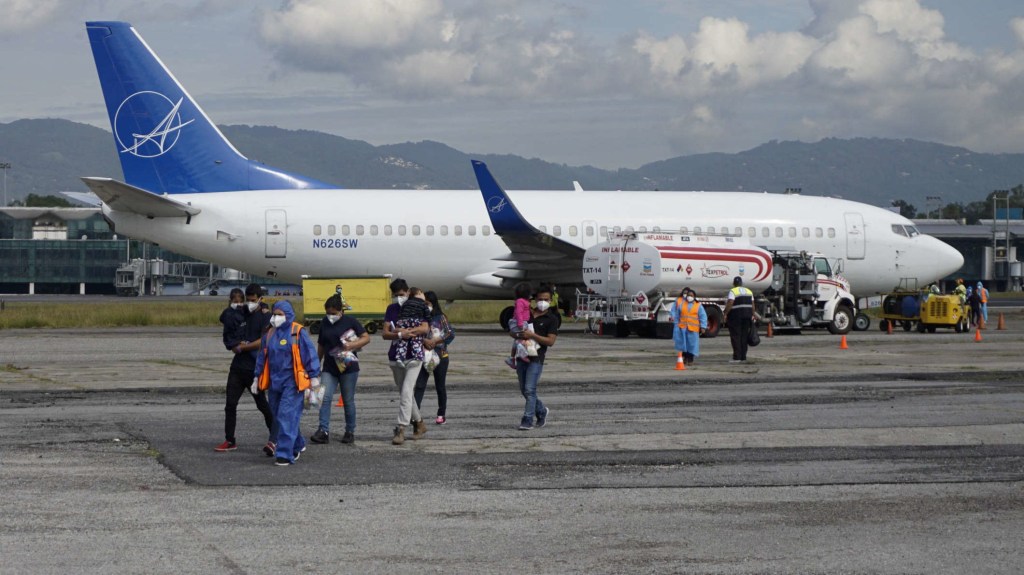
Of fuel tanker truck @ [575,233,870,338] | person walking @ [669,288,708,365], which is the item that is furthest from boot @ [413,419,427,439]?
fuel tanker truck @ [575,233,870,338]

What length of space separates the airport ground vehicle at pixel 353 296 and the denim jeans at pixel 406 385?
70.7ft

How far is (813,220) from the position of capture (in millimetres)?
39844

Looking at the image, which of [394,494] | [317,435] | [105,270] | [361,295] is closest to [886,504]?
[394,494]

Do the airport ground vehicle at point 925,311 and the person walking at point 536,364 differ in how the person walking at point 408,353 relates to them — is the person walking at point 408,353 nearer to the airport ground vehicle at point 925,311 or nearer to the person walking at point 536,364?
the person walking at point 536,364

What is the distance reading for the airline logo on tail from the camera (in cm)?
3622

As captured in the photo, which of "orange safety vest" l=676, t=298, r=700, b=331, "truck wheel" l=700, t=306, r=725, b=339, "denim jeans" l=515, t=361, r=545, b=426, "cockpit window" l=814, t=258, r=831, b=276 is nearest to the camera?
"denim jeans" l=515, t=361, r=545, b=426

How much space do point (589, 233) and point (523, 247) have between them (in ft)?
8.74

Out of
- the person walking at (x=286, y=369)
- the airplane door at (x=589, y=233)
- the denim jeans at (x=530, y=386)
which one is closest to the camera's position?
the person walking at (x=286, y=369)

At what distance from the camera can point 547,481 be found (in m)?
11.8

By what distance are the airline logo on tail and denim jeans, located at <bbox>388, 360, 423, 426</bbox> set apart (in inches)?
947

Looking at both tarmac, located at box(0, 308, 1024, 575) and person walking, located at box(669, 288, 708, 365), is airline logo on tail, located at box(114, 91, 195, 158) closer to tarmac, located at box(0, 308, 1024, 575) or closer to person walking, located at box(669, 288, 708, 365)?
tarmac, located at box(0, 308, 1024, 575)

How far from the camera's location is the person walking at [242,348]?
13781 mm

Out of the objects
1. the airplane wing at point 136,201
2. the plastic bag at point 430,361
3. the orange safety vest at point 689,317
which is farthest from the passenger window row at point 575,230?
the plastic bag at point 430,361

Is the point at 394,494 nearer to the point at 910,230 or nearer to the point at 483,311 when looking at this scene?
the point at 910,230
